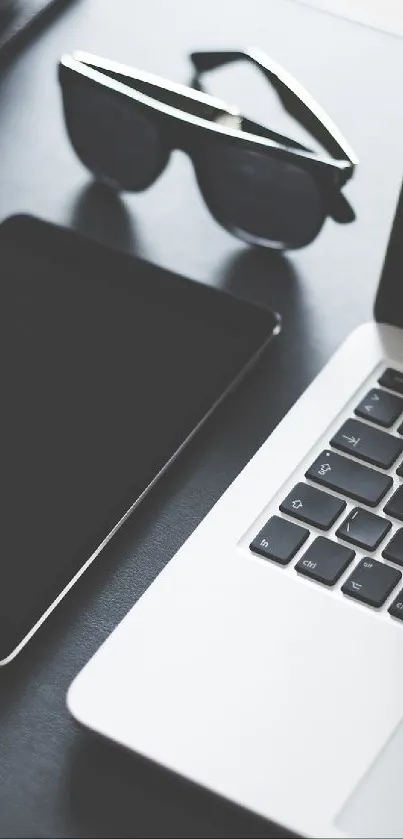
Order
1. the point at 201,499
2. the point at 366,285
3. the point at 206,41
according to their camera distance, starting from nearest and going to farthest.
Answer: the point at 201,499 → the point at 366,285 → the point at 206,41

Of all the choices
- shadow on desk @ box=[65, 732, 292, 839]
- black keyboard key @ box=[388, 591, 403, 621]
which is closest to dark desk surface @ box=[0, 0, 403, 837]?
shadow on desk @ box=[65, 732, 292, 839]

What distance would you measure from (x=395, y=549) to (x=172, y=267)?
25 centimetres

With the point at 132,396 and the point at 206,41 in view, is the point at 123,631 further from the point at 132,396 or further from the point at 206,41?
the point at 206,41

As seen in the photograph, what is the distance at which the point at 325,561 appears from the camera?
0.51m

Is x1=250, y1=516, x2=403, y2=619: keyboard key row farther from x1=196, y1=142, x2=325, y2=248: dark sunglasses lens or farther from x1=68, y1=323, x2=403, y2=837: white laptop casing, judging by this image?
x1=196, y1=142, x2=325, y2=248: dark sunglasses lens

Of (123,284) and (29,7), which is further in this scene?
(29,7)

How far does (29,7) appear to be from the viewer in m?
0.87

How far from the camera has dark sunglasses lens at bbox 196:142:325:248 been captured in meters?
0.67

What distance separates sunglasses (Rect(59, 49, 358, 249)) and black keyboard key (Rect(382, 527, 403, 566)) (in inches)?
9.1

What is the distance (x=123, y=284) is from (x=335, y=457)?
0.58 feet

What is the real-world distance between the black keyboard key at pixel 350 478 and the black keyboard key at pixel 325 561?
1.1 inches

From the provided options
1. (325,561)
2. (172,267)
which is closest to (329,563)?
(325,561)

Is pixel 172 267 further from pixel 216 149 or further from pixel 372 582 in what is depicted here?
pixel 372 582

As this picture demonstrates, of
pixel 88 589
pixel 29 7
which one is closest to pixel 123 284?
pixel 88 589
